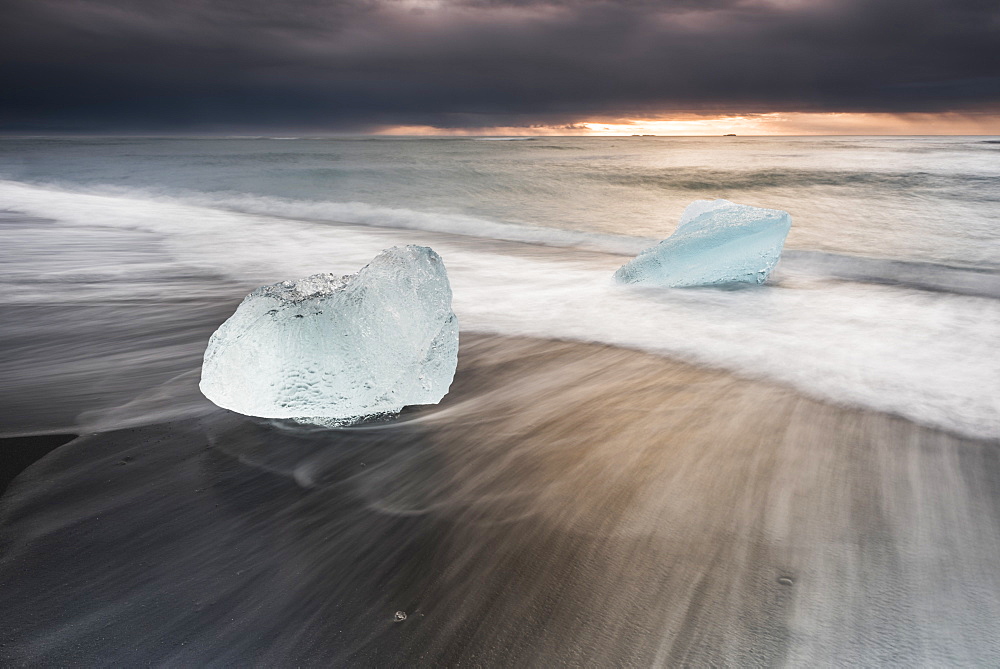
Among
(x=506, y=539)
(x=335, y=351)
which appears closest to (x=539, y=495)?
(x=506, y=539)

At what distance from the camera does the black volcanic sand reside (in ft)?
4.08

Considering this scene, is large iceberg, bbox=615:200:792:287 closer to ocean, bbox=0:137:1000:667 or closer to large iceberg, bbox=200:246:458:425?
ocean, bbox=0:137:1000:667

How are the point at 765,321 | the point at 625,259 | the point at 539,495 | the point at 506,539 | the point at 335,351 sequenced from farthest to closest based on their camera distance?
the point at 625,259 → the point at 765,321 → the point at 335,351 → the point at 539,495 → the point at 506,539

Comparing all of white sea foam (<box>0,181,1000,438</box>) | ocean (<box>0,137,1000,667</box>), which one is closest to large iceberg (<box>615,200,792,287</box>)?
white sea foam (<box>0,181,1000,438</box>)

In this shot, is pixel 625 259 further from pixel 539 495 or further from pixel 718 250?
pixel 539 495

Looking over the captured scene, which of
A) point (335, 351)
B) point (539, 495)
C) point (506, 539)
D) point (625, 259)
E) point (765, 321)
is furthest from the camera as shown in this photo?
Result: point (625, 259)

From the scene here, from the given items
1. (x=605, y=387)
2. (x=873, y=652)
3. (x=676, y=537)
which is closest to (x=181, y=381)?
(x=605, y=387)

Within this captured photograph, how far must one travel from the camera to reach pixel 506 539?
1.57 meters

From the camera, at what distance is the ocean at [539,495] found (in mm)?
1263

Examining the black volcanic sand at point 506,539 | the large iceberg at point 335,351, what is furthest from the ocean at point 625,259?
the large iceberg at point 335,351

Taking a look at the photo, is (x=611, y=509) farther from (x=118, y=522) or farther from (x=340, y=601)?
(x=118, y=522)

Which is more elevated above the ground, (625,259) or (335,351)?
(335,351)

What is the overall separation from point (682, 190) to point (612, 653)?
15.6 meters

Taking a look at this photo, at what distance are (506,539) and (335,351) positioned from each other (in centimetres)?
94
